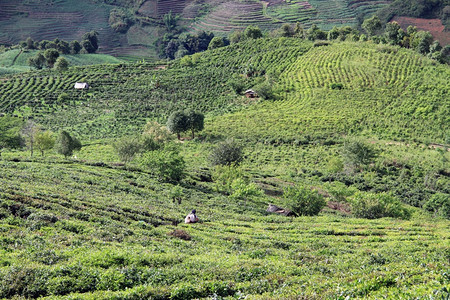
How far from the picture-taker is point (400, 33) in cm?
13388

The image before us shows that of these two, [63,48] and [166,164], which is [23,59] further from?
[166,164]

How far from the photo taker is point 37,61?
471 feet

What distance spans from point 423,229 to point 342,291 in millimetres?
22578

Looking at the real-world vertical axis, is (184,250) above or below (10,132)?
above

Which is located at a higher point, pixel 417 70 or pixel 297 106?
pixel 417 70

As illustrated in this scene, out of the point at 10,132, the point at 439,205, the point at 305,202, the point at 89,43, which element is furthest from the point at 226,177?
the point at 89,43

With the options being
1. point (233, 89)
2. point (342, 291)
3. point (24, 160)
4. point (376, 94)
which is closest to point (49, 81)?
point (233, 89)

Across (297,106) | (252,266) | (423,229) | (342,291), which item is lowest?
(297,106)

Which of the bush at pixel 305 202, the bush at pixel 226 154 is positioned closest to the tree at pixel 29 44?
the bush at pixel 226 154

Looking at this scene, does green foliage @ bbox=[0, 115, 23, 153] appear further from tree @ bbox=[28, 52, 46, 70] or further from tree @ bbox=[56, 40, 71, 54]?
tree @ bbox=[56, 40, 71, 54]

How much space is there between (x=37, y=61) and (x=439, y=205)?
490ft

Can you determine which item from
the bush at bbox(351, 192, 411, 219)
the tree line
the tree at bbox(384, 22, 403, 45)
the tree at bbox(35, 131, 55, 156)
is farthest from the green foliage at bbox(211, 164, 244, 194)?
the tree at bbox(384, 22, 403, 45)

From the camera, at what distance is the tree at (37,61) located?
14275 cm

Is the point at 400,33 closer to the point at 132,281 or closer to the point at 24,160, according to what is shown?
the point at 24,160
